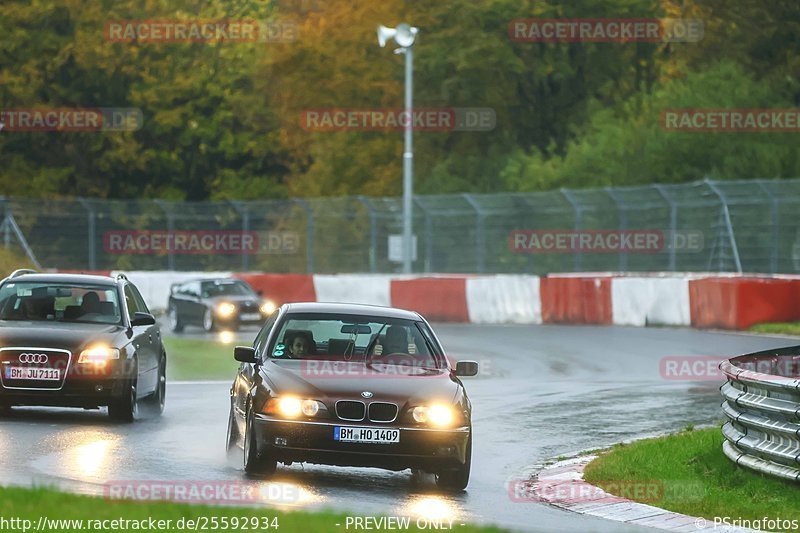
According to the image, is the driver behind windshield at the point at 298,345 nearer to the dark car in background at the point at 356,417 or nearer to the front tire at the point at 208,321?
the dark car in background at the point at 356,417

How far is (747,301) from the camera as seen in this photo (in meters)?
32.7

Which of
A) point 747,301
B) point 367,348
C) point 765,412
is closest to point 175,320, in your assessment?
point 747,301

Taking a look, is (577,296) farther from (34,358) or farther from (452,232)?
(34,358)

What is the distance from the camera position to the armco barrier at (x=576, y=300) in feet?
118

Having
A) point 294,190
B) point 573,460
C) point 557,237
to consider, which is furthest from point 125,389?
point 294,190

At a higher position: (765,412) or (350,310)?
(350,310)

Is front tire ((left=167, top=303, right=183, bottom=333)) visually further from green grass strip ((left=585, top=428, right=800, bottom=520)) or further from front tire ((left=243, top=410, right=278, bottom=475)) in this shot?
front tire ((left=243, top=410, right=278, bottom=475))

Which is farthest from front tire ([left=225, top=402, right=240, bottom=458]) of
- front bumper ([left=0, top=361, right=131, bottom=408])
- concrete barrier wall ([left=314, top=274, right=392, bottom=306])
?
concrete barrier wall ([left=314, top=274, right=392, bottom=306])

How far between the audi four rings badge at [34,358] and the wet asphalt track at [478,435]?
0.56 meters

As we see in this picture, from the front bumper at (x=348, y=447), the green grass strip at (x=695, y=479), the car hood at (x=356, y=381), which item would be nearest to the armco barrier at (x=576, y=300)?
the green grass strip at (x=695, y=479)

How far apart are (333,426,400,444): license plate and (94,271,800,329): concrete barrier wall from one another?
2138cm

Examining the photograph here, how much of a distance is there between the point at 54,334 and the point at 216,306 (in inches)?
787

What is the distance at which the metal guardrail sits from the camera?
A: 1159 cm

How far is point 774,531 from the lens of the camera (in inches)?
414
